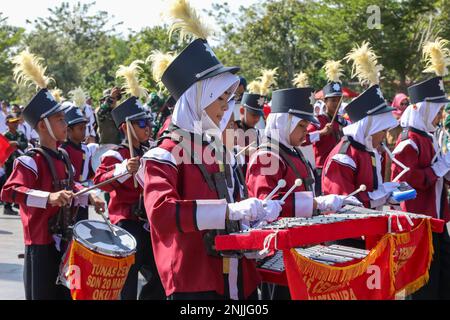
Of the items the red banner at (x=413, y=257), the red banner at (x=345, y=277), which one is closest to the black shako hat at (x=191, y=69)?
the red banner at (x=345, y=277)

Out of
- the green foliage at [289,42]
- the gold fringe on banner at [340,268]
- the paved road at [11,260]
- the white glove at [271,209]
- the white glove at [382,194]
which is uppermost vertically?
the green foliage at [289,42]

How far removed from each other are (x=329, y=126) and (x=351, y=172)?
4543mm

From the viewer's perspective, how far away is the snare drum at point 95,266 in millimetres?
5082

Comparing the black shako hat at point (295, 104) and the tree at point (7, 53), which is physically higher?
the tree at point (7, 53)

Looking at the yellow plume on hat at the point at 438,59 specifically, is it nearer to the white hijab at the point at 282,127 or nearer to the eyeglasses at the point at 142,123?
the eyeglasses at the point at 142,123

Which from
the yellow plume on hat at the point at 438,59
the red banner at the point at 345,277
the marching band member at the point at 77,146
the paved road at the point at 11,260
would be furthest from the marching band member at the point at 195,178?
the yellow plume on hat at the point at 438,59

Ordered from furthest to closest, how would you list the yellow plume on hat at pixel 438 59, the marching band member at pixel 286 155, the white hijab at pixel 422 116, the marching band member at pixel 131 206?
the yellow plume on hat at pixel 438 59 < the white hijab at pixel 422 116 < the marching band member at pixel 131 206 < the marching band member at pixel 286 155

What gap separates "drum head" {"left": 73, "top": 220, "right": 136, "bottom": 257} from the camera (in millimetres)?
5113

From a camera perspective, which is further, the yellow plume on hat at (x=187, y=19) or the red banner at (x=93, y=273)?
the red banner at (x=93, y=273)

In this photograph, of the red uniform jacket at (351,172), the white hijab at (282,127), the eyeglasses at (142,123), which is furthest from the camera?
the eyeglasses at (142,123)

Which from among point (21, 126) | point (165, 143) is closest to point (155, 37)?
point (21, 126)

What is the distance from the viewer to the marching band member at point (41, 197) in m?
5.77

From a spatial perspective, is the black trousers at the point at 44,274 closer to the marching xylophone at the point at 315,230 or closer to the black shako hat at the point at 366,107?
Answer: the marching xylophone at the point at 315,230

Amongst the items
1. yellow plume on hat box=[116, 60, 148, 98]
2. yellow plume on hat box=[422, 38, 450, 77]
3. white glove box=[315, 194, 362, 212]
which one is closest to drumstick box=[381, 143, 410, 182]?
yellow plume on hat box=[422, 38, 450, 77]
